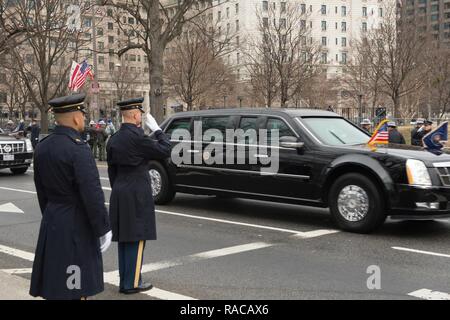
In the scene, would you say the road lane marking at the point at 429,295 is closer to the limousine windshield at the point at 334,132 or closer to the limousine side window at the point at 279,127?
the limousine windshield at the point at 334,132

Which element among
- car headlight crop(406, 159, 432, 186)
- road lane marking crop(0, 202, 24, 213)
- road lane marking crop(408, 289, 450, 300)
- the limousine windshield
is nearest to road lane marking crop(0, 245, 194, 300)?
road lane marking crop(408, 289, 450, 300)

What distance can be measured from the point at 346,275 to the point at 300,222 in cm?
299

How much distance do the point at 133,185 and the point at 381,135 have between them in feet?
15.2

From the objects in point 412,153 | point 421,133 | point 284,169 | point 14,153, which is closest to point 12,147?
point 14,153

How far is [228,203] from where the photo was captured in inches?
420

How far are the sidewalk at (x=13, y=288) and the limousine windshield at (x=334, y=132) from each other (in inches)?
190

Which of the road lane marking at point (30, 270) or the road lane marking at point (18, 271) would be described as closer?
the road lane marking at point (30, 270)

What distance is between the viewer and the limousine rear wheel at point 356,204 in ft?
24.8

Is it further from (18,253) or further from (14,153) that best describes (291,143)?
(14,153)

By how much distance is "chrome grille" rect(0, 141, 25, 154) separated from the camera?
15625 mm

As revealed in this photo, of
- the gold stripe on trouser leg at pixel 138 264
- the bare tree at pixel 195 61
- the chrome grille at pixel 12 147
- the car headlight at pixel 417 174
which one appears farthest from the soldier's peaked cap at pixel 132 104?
the bare tree at pixel 195 61

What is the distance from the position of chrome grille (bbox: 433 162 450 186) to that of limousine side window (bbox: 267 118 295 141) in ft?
7.14
